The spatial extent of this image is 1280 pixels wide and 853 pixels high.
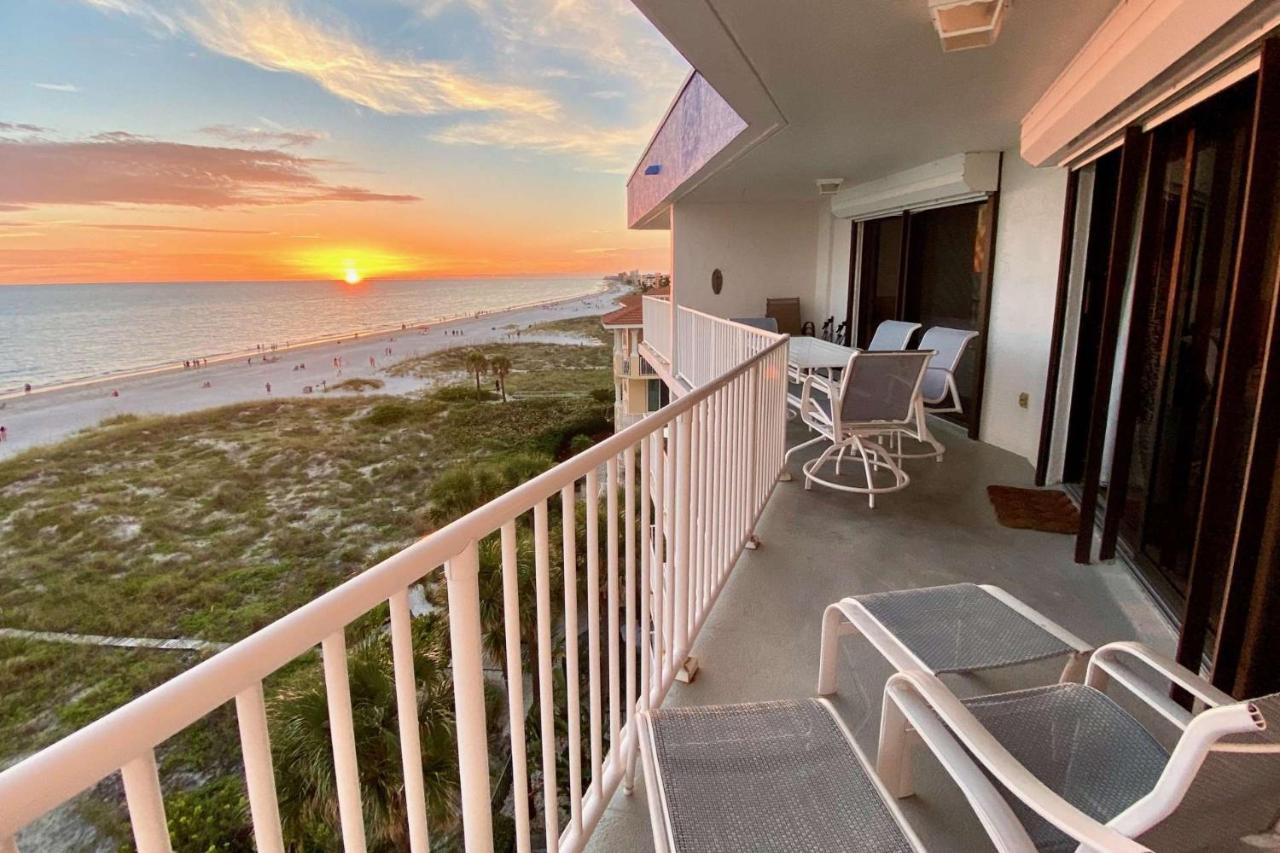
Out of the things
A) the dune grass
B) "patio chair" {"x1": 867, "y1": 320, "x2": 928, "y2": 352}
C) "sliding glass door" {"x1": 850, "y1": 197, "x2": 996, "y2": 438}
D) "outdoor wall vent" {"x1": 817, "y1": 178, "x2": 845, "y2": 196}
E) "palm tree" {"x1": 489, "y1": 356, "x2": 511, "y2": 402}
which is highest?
"outdoor wall vent" {"x1": 817, "y1": 178, "x2": 845, "y2": 196}

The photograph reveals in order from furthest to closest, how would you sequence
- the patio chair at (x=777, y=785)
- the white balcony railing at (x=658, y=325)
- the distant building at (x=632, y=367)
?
the distant building at (x=632, y=367), the white balcony railing at (x=658, y=325), the patio chair at (x=777, y=785)

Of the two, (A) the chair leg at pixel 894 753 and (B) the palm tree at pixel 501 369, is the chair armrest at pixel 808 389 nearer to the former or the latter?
(A) the chair leg at pixel 894 753

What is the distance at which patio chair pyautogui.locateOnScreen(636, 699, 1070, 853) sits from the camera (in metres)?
1.21

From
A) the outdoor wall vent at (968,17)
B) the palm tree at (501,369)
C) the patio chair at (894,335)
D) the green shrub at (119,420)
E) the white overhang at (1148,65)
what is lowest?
the green shrub at (119,420)

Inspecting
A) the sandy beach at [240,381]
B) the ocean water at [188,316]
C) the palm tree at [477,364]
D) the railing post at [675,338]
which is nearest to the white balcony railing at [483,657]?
the railing post at [675,338]

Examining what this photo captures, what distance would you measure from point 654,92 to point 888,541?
3308cm

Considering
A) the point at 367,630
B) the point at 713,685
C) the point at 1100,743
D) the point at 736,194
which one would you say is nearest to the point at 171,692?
the point at 1100,743

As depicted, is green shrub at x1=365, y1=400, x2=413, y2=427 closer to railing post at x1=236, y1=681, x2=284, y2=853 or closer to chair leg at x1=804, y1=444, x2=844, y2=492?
chair leg at x1=804, y1=444, x2=844, y2=492

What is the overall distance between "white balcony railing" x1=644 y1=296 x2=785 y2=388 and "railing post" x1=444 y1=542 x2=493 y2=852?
2.61 metres

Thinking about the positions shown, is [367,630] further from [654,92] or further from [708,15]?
[654,92]

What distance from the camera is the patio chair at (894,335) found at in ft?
17.9

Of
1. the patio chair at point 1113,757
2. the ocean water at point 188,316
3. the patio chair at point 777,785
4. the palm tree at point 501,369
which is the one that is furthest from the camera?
the palm tree at point 501,369

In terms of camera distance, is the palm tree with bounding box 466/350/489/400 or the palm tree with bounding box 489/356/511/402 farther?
the palm tree with bounding box 466/350/489/400

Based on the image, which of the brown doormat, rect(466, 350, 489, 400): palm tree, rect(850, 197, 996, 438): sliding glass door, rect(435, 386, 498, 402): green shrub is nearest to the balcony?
the brown doormat
